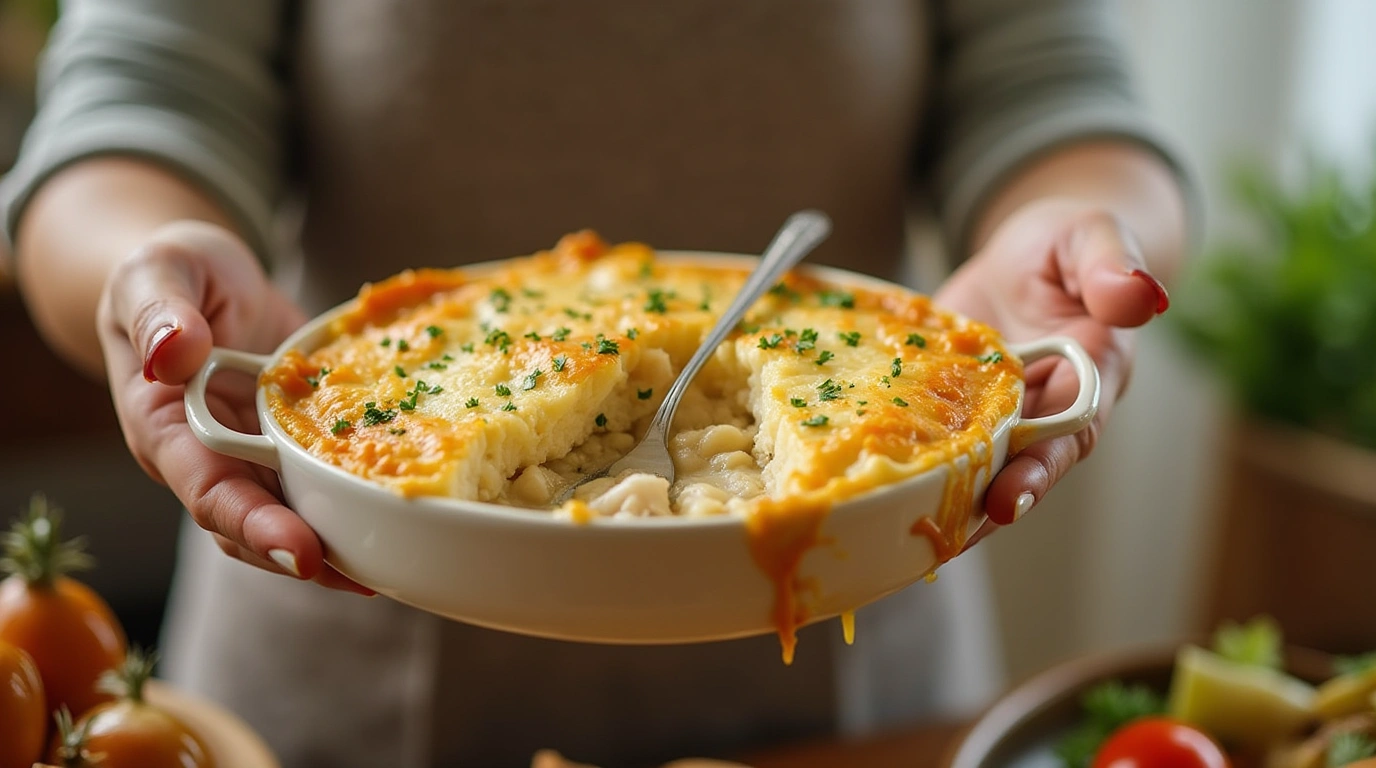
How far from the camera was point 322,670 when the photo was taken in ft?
6.19

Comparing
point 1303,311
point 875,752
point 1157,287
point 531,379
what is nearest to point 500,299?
point 531,379

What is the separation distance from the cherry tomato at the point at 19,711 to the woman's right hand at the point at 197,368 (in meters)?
0.19

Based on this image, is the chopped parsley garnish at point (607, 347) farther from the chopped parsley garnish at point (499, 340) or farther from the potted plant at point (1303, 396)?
the potted plant at point (1303, 396)

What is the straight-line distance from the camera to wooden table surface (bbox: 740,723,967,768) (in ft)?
5.53

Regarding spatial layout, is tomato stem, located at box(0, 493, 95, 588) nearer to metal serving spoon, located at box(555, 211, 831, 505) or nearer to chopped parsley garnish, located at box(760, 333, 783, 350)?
metal serving spoon, located at box(555, 211, 831, 505)

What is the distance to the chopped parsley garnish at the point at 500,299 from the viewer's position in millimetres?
1383

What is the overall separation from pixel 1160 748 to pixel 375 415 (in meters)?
0.97

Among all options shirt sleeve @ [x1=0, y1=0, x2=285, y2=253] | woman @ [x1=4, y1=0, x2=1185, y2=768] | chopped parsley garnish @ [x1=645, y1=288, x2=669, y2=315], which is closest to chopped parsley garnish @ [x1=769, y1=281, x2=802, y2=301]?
chopped parsley garnish @ [x1=645, y1=288, x2=669, y2=315]

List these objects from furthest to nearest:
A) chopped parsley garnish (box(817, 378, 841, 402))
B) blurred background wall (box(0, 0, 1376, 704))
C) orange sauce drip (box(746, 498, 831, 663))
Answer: blurred background wall (box(0, 0, 1376, 704)), chopped parsley garnish (box(817, 378, 841, 402)), orange sauce drip (box(746, 498, 831, 663))

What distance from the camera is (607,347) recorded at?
1225 mm

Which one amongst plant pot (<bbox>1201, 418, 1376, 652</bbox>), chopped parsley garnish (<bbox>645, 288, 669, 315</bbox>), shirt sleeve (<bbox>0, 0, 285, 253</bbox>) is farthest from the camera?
plant pot (<bbox>1201, 418, 1376, 652</bbox>)

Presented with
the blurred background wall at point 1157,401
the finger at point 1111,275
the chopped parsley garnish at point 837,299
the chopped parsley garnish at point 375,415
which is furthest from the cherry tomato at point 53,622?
the blurred background wall at point 1157,401

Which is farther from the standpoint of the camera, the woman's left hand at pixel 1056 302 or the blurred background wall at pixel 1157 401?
the blurred background wall at pixel 1157 401

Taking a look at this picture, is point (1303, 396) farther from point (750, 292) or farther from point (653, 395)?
point (653, 395)
